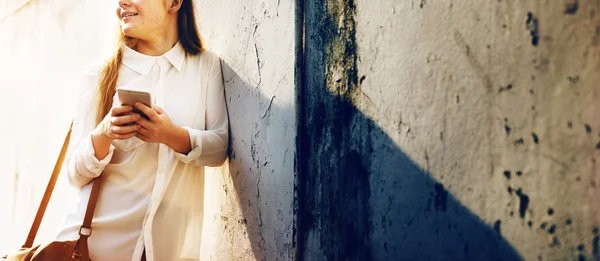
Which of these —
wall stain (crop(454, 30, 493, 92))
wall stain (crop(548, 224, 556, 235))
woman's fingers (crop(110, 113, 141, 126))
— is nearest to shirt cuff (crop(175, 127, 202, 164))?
woman's fingers (crop(110, 113, 141, 126))

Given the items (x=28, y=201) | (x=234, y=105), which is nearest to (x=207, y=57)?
(x=234, y=105)

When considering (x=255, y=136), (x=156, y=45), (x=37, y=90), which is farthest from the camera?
(x=37, y=90)

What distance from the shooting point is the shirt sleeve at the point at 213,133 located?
2326 mm

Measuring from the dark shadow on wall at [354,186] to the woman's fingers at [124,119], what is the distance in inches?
25.8

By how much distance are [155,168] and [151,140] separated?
23 cm

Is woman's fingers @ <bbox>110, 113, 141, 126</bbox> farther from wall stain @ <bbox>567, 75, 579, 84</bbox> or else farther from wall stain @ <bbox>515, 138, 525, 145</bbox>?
wall stain @ <bbox>567, 75, 579, 84</bbox>

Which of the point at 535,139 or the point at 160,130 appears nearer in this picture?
the point at 535,139

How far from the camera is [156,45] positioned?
8.27ft

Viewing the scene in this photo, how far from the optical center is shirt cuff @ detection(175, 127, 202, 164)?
2.31 meters

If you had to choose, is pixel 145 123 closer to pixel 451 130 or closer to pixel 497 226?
pixel 451 130

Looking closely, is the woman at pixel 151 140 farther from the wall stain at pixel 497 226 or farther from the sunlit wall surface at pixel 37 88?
the sunlit wall surface at pixel 37 88

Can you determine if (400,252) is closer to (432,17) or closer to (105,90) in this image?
(432,17)

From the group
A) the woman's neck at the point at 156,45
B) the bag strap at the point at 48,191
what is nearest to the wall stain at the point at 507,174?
the woman's neck at the point at 156,45

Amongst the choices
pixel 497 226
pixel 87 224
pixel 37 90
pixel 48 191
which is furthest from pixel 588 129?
pixel 37 90
